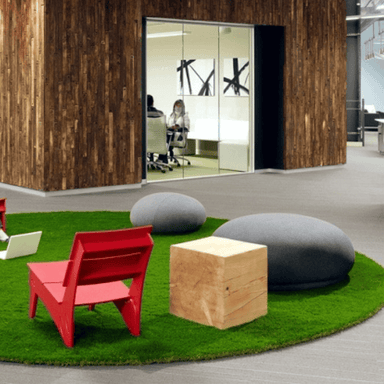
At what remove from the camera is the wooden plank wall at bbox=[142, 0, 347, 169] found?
13.8 m

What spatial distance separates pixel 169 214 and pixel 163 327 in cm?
327

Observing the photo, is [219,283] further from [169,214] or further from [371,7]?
[371,7]

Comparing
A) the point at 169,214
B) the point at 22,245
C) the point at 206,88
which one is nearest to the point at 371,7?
the point at 206,88

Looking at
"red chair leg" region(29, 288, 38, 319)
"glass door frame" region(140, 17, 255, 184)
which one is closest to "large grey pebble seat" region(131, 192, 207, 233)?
"red chair leg" region(29, 288, 38, 319)

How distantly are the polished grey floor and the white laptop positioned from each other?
272cm

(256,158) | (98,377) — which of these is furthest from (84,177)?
(98,377)

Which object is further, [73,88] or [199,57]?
[199,57]

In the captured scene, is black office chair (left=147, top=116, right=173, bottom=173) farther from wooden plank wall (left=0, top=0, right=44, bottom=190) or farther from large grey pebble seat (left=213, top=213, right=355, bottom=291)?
large grey pebble seat (left=213, top=213, right=355, bottom=291)

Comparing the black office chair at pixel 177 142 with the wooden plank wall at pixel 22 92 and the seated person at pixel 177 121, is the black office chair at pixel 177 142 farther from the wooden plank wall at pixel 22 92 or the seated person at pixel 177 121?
the wooden plank wall at pixel 22 92

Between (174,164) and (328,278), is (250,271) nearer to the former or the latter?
(328,278)

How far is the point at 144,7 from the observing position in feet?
39.3

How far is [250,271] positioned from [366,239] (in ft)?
11.2

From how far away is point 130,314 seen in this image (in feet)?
14.8

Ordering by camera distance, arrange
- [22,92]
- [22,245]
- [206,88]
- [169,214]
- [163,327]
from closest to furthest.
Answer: [163,327]
[22,245]
[169,214]
[22,92]
[206,88]
